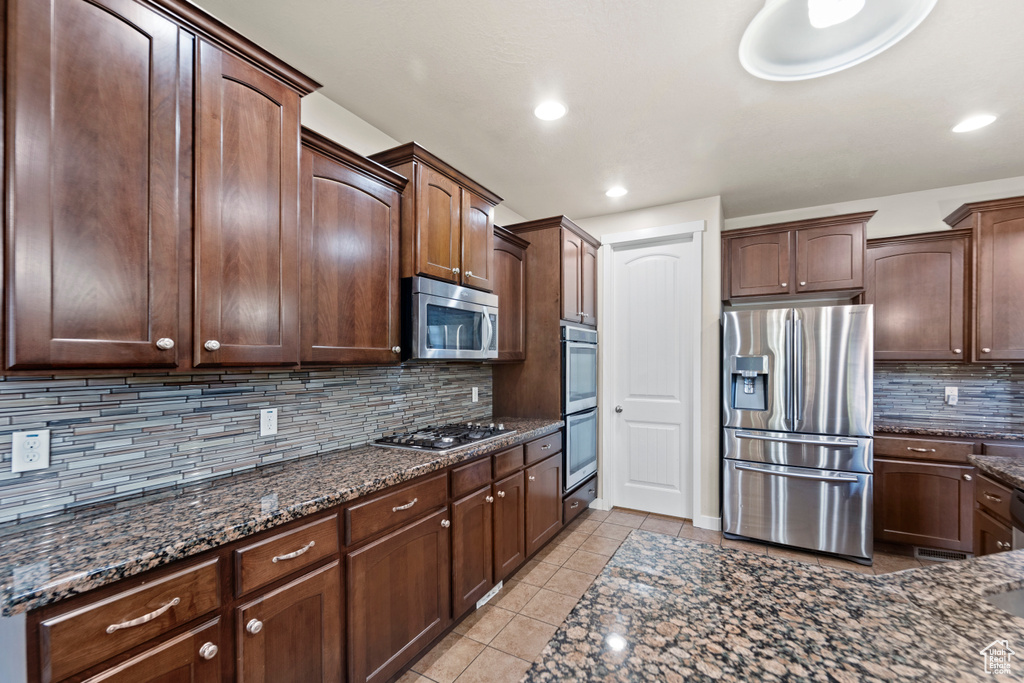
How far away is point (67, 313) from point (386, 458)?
121 centimetres

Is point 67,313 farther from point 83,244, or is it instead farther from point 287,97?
point 287,97

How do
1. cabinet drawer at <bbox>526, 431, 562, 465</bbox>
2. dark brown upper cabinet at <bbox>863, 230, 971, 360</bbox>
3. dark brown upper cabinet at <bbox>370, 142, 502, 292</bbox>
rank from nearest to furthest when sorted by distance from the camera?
dark brown upper cabinet at <bbox>370, 142, 502, 292</bbox>, cabinet drawer at <bbox>526, 431, 562, 465</bbox>, dark brown upper cabinet at <bbox>863, 230, 971, 360</bbox>

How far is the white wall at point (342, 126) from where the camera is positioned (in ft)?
6.91

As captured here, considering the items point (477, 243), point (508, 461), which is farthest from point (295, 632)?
point (477, 243)

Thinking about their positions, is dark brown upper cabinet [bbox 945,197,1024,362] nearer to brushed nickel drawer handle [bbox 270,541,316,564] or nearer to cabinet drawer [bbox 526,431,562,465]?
cabinet drawer [bbox 526,431,562,465]

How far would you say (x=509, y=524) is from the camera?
255 cm

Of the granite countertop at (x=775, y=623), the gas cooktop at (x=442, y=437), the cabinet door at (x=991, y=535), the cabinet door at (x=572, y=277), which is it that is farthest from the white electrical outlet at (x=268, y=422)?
the cabinet door at (x=991, y=535)

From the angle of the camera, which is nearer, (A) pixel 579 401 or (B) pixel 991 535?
(B) pixel 991 535

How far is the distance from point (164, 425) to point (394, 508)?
881 millimetres

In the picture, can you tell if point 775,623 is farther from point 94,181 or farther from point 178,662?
point 94,181

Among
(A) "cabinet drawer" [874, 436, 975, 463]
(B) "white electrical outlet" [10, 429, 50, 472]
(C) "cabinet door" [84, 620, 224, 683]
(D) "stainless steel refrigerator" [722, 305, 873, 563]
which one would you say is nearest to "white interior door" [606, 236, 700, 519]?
(D) "stainless steel refrigerator" [722, 305, 873, 563]

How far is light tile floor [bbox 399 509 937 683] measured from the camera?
6.31 ft

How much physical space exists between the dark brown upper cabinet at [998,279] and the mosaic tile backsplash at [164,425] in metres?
4.03

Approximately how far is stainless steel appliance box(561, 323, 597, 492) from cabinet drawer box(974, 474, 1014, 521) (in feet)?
7.14
